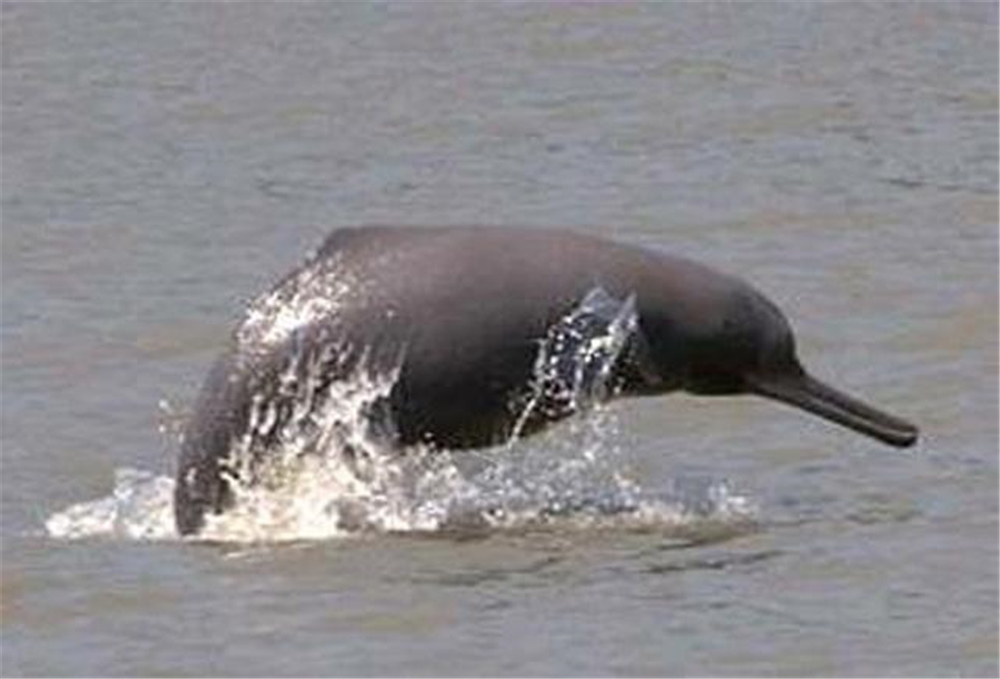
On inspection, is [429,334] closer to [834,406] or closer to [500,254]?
[500,254]

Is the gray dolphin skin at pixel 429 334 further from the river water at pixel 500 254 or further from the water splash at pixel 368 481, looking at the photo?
the river water at pixel 500 254

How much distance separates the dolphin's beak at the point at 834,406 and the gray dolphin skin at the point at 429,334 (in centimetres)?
33

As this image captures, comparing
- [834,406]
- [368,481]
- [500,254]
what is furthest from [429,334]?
[834,406]

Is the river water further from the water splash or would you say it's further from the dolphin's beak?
the dolphin's beak

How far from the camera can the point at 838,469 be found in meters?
15.2

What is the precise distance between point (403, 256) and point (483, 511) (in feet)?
2.97

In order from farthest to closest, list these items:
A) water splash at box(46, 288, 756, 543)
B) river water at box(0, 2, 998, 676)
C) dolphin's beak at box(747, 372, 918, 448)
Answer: dolphin's beak at box(747, 372, 918, 448) → water splash at box(46, 288, 756, 543) → river water at box(0, 2, 998, 676)

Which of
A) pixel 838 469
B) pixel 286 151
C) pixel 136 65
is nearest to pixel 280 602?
pixel 838 469

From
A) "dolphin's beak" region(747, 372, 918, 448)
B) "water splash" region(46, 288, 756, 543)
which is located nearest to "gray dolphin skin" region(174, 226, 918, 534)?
"water splash" region(46, 288, 756, 543)

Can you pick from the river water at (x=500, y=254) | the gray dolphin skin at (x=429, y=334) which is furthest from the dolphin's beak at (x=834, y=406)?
the gray dolphin skin at (x=429, y=334)

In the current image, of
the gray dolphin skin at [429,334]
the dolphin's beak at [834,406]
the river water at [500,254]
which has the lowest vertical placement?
the river water at [500,254]

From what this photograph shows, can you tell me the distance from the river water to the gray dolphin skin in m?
0.35

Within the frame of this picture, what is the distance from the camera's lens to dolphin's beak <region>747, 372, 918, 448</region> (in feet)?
48.2

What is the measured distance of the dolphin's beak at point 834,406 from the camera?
14703mm
